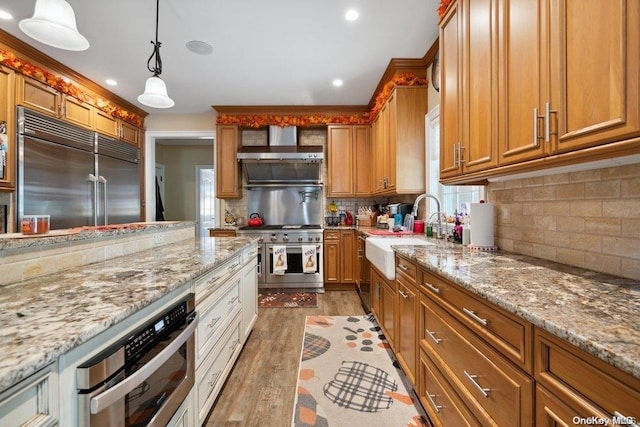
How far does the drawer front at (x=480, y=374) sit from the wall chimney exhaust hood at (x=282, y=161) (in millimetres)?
3363

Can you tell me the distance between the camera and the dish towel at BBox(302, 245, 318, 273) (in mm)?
4125

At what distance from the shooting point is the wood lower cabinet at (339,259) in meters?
4.23

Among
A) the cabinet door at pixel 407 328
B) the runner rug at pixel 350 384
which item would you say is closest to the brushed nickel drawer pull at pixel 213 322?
the runner rug at pixel 350 384

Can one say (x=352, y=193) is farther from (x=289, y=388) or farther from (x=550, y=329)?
(x=550, y=329)

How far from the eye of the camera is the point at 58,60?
315cm

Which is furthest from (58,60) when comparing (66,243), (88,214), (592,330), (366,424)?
(592,330)

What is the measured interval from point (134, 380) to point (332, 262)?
3474mm

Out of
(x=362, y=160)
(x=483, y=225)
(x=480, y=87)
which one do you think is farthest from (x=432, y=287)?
(x=362, y=160)

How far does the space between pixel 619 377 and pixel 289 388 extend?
5.90 ft

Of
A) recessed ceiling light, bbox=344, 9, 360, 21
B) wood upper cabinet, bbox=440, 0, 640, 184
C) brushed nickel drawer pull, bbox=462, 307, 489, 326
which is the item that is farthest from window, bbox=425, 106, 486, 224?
brushed nickel drawer pull, bbox=462, 307, 489, 326

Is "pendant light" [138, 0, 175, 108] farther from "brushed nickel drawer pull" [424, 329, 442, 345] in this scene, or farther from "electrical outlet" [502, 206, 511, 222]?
"electrical outlet" [502, 206, 511, 222]

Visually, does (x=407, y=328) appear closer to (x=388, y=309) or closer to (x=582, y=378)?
(x=388, y=309)

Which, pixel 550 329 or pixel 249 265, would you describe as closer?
pixel 550 329

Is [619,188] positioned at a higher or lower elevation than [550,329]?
higher
